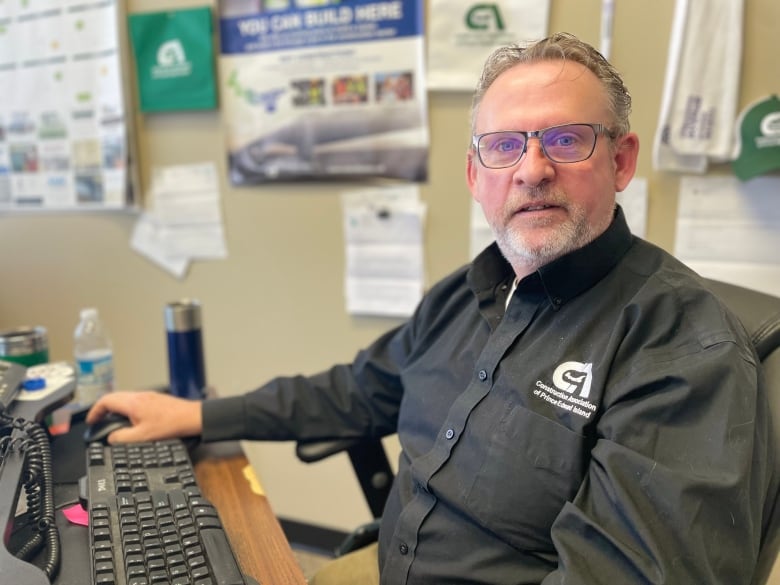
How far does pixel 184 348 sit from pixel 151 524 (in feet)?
1.88

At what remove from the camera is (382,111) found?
1.59m

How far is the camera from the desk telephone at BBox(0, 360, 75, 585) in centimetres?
69

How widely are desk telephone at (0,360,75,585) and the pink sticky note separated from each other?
0.09 feet

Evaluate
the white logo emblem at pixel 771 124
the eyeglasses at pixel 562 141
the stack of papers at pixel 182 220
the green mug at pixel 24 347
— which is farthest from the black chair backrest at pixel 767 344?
the stack of papers at pixel 182 220

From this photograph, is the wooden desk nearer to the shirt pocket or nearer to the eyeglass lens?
the shirt pocket

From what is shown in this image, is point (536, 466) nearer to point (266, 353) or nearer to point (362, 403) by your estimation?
point (362, 403)

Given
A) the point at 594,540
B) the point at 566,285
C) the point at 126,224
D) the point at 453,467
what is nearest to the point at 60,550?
the point at 453,467

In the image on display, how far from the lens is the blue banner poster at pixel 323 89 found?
1.55m

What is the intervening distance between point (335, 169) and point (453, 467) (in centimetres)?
99

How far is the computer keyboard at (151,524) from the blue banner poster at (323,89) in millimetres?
943

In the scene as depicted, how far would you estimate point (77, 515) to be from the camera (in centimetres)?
81

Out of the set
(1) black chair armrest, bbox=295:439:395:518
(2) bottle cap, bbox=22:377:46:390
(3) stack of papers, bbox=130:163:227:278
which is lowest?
(1) black chair armrest, bbox=295:439:395:518

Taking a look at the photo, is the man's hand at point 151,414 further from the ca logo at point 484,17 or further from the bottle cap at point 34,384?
the ca logo at point 484,17

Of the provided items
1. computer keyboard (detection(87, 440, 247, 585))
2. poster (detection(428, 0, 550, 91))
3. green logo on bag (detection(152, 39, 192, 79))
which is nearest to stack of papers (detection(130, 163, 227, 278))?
green logo on bag (detection(152, 39, 192, 79))
